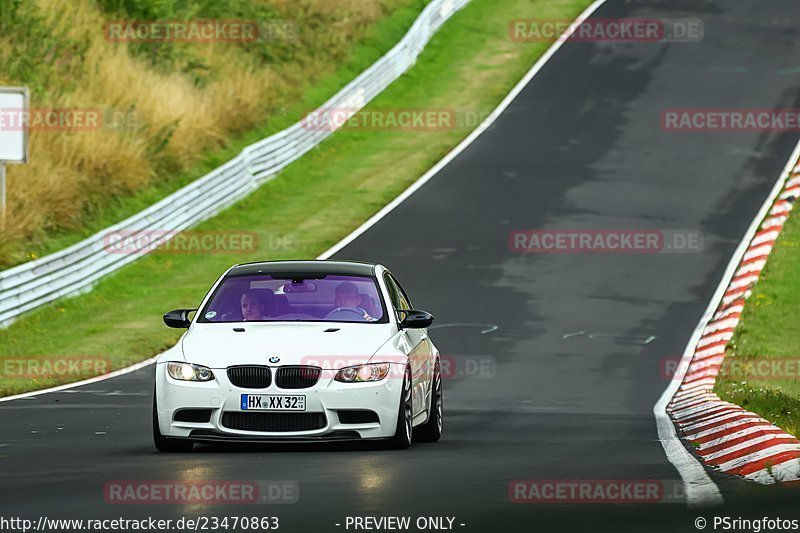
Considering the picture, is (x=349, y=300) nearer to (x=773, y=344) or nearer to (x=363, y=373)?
(x=363, y=373)

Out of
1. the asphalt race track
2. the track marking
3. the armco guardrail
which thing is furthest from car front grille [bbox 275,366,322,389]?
the armco guardrail

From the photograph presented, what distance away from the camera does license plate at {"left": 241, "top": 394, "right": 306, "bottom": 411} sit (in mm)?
11578

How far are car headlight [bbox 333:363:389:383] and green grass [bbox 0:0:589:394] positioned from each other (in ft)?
26.1

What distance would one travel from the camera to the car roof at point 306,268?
13.1 metres

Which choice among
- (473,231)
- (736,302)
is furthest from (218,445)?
(473,231)

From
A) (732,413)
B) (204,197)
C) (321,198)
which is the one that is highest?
(732,413)

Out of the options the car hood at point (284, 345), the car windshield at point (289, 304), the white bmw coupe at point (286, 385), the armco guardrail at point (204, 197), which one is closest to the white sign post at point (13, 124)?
the armco guardrail at point (204, 197)

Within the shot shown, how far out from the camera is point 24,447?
12.3 meters

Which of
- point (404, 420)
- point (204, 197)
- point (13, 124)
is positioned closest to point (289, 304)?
point (404, 420)

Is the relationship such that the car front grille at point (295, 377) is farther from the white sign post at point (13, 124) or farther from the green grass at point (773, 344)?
the white sign post at point (13, 124)

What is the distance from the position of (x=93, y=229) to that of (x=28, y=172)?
1645mm

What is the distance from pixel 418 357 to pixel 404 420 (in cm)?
92

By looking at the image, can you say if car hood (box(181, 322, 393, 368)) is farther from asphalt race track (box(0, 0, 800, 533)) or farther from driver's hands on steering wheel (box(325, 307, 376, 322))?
asphalt race track (box(0, 0, 800, 533))

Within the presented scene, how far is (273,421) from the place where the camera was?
11.6m
